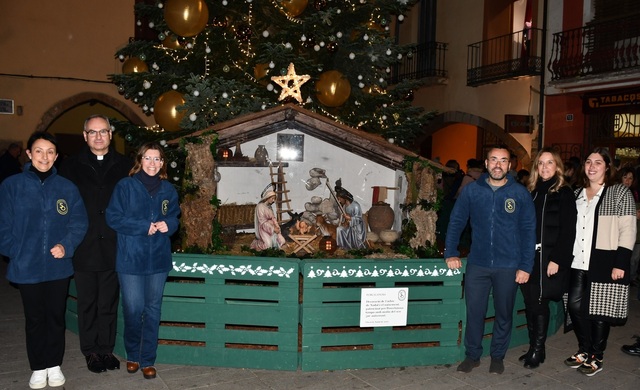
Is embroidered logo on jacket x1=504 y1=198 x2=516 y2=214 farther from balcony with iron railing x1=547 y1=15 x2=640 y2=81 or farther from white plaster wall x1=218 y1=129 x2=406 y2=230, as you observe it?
balcony with iron railing x1=547 y1=15 x2=640 y2=81

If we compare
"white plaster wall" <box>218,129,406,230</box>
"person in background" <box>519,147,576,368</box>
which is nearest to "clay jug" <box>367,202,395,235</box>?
"white plaster wall" <box>218,129,406,230</box>

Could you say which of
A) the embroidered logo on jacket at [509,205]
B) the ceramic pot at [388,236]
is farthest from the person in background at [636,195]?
the embroidered logo on jacket at [509,205]

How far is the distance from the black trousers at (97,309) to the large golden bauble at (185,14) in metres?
4.55

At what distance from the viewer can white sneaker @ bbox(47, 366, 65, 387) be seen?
498 cm

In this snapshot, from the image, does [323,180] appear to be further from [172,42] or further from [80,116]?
[80,116]

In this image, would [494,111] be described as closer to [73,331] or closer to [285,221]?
[285,221]

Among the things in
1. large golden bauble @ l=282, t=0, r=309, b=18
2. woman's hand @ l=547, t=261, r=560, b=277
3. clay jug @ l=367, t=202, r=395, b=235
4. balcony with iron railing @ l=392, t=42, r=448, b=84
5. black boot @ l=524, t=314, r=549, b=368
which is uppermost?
balcony with iron railing @ l=392, t=42, r=448, b=84

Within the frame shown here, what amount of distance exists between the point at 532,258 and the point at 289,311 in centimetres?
229

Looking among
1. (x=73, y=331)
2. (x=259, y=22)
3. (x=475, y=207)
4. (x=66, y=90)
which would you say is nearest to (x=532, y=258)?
(x=475, y=207)

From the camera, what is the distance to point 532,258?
209 inches

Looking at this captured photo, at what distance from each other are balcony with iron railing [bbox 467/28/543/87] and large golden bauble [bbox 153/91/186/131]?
10.0 metres

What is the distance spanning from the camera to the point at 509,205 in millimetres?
5285

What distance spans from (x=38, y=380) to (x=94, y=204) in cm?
156

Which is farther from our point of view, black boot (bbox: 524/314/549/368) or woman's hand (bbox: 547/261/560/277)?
black boot (bbox: 524/314/549/368)
